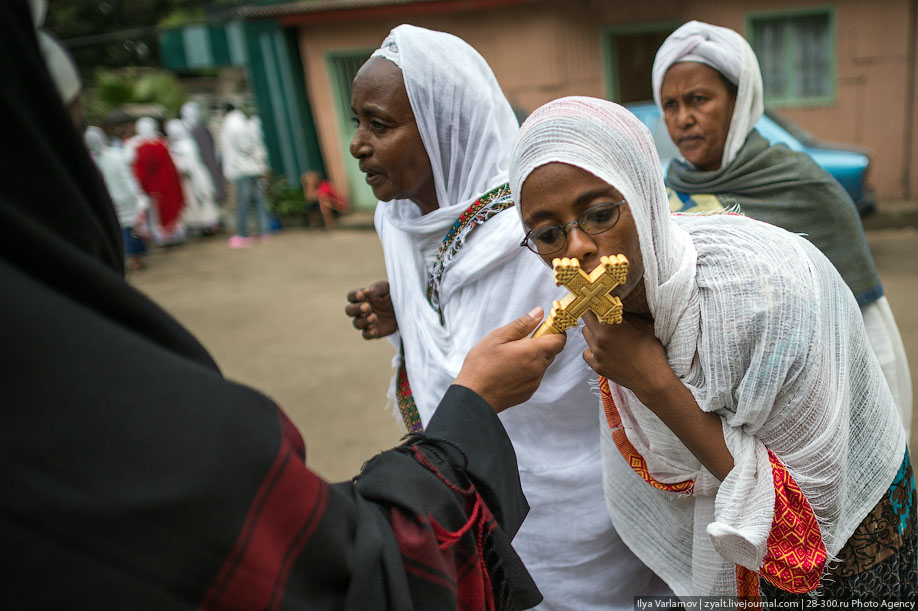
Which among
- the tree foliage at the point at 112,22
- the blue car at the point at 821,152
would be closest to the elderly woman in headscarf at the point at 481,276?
the blue car at the point at 821,152

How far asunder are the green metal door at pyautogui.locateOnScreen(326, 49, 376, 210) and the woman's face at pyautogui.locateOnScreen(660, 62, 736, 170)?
8.13 metres

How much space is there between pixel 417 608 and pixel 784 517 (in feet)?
2.41

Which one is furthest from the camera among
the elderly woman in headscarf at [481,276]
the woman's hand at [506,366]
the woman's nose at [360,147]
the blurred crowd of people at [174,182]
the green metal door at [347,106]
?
the green metal door at [347,106]

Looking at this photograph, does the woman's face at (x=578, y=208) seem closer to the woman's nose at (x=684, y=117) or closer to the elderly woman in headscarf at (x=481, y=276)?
the elderly woman in headscarf at (x=481, y=276)

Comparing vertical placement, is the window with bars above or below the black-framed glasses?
below

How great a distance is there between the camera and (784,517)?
127 centimetres

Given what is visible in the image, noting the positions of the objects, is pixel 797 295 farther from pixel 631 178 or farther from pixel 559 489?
pixel 559 489

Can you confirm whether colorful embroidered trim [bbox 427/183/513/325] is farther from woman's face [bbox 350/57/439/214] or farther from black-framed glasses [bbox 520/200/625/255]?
black-framed glasses [bbox 520/200/625/255]

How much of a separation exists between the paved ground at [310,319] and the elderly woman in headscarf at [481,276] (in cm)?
206

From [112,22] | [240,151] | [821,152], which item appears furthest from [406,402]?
[112,22]

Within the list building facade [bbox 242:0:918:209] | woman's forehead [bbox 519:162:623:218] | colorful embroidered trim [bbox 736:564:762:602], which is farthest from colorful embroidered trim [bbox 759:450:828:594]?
building facade [bbox 242:0:918:209]

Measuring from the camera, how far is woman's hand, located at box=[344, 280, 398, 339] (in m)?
2.13

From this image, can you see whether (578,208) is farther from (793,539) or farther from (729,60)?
(729,60)

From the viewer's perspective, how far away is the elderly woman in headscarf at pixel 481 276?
1723 mm
